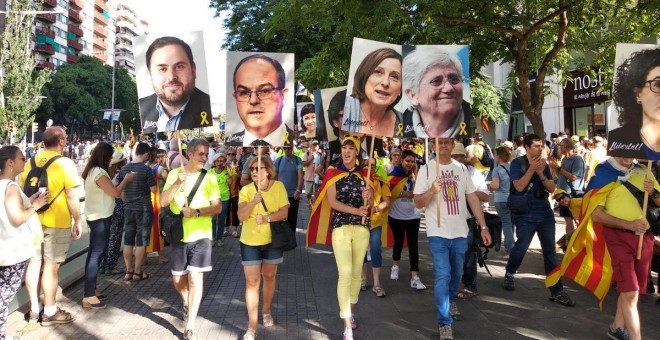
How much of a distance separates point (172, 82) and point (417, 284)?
3785mm

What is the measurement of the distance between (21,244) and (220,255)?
14.8 ft

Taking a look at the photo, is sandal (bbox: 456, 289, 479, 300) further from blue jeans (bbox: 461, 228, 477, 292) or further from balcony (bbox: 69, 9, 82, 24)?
balcony (bbox: 69, 9, 82, 24)

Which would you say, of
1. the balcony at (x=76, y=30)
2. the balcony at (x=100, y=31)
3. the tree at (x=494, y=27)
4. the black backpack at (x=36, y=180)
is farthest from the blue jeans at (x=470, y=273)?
the balcony at (x=100, y=31)

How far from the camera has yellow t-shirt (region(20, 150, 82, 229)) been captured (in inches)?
211

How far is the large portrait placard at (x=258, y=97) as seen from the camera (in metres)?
5.40

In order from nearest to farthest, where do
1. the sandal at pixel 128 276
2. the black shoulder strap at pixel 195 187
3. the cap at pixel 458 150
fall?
the black shoulder strap at pixel 195 187 → the cap at pixel 458 150 → the sandal at pixel 128 276

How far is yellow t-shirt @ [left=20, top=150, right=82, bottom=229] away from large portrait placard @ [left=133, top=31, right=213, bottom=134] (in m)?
0.90

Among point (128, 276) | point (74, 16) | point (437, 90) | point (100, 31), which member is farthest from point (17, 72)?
point (100, 31)

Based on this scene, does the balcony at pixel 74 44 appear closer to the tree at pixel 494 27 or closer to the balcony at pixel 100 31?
the balcony at pixel 100 31

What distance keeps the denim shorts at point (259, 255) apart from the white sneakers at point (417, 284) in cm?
221

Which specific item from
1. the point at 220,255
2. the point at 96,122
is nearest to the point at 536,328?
the point at 220,255

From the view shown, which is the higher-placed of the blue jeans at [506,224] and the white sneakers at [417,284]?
the blue jeans at [506,224]

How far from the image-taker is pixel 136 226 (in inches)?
291

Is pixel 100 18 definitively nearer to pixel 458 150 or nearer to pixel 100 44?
pixel 100 44
